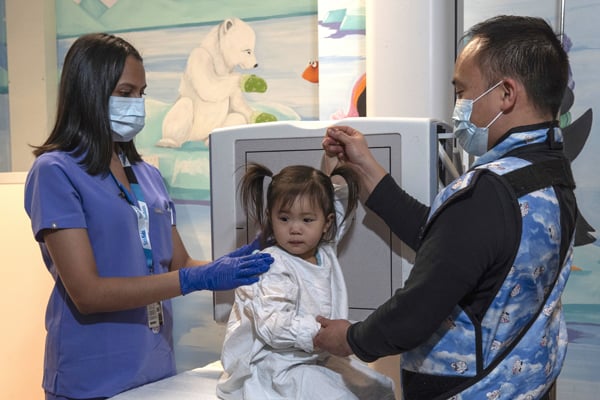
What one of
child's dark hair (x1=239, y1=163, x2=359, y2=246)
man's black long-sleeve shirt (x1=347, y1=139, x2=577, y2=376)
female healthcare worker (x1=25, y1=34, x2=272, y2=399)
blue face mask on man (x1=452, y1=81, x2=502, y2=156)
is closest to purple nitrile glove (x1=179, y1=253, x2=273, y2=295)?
female healthcare worker (x1=25, y1=34, x2=272, y2=399)

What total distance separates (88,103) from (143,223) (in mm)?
322

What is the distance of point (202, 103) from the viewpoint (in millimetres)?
2709

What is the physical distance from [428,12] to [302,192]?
0.82m

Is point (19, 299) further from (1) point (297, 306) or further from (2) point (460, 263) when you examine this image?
(2) point (460, 263)

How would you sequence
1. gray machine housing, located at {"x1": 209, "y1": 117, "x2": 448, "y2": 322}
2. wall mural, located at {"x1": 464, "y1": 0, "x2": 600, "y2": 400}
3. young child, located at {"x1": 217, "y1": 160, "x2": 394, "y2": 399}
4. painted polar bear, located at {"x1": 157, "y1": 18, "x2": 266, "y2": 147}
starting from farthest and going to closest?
painted polar bear, located at {"x1": 157, "y1": 18, "x2": 266, "y2": 147} → wall mural, located at {"x1": 464, "y1": 0, "x2": 600, "y2": 400} → gray machine housing, located at {"x1": 209, "y1": 117, "x2": 448, "y2": 322} → young child, located at {"x1": 217, "y1": 160, "x2": 394, "y2": 399}

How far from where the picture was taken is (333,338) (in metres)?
1.36

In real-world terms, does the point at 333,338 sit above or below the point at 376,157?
below

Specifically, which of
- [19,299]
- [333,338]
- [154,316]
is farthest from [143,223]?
[19,299]

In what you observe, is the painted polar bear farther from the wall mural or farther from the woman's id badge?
the woman's id badge

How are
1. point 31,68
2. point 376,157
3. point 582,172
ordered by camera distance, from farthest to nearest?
point 31,68 → point 582,172 → point 376,157

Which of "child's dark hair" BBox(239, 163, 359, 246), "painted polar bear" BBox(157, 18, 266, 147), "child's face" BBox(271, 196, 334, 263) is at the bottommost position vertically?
"child's face" BBox(271, 196, 334, 263)

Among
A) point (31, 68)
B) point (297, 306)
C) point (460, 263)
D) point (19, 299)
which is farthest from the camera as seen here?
point (31, 68)

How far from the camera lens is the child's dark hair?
1.52 m

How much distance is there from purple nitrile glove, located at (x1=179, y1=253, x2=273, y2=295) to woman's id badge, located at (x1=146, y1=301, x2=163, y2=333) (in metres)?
0.18
